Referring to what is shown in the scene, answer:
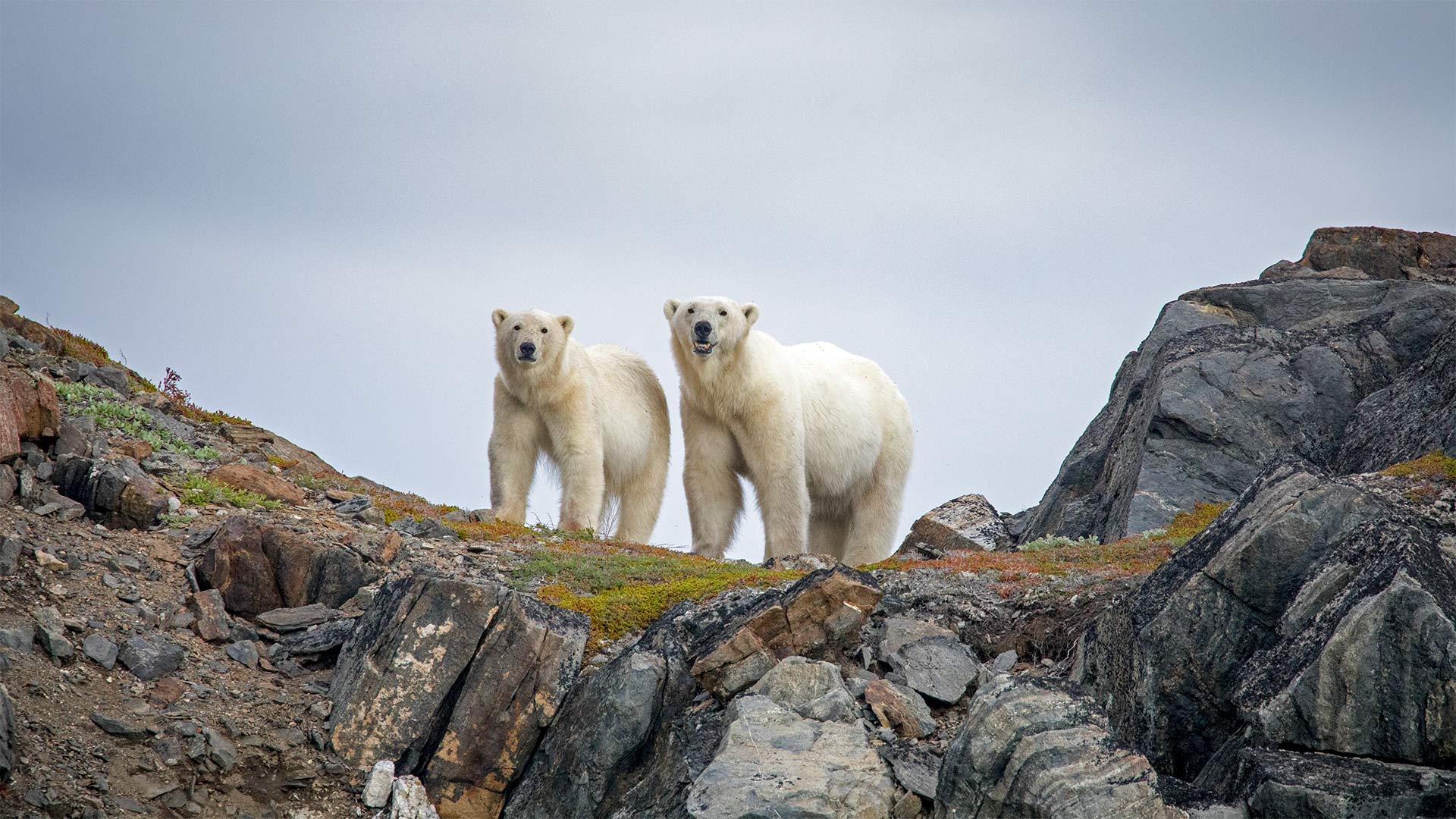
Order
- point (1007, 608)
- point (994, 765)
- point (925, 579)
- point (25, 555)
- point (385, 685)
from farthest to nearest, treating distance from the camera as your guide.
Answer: point (925, 579), point (1007, 608), point (25, 555), point (385, 685), point (994, 765)

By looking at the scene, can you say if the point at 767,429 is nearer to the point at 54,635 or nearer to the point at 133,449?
the point at 133,449

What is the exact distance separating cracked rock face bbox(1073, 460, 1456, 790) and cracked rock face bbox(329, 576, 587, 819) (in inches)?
138

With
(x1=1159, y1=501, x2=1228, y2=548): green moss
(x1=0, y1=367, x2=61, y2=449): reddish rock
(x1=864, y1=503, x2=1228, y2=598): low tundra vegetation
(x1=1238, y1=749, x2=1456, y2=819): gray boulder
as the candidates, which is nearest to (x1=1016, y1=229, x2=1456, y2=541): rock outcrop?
(x1=1159, y1=501, x2=1228, y2=548): green moss

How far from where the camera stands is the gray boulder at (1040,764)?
561 cm

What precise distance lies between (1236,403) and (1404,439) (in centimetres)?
301

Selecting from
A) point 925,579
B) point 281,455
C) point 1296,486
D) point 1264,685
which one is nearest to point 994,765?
point 1264,685

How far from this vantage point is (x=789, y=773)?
248 inches

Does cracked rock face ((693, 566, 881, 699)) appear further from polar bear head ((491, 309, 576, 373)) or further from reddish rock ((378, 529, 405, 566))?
polar bear head ((491, 309, 576, 373))

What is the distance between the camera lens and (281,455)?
13.3 metres

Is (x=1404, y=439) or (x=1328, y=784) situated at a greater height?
(x=1404, y=439)

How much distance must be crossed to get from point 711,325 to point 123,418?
19.7ft

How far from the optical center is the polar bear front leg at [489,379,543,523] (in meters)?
13.3

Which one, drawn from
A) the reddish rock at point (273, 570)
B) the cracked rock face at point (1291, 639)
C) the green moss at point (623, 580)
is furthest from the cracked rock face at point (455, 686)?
the cracked rock face at point (1291, 639)

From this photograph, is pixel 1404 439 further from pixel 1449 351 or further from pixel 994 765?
pixel 994 765
